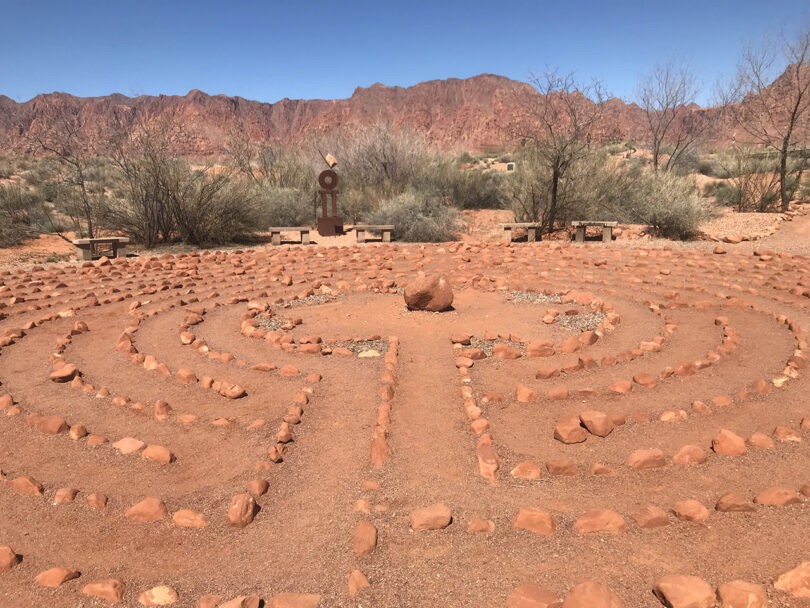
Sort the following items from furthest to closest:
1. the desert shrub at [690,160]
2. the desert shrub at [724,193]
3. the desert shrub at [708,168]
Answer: the desert shrub at [708,168] < the desert shrub at [690,160] < the desert shrub at [724,193]

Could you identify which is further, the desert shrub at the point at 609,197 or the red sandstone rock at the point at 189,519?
the desert shrub at the point at 609,197

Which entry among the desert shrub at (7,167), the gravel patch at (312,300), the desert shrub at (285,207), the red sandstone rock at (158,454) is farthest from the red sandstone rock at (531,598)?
the desert shrub at (7,167)

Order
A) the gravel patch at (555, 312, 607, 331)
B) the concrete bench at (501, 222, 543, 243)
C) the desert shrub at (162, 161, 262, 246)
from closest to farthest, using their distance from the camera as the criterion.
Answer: the gravel patch at (555, 312, 607, 331) < the desert shrub at (162, 161, 262, 246) < the concrete bench at (501, 222, 543, 243)

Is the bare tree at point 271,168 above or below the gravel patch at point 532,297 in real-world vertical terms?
above

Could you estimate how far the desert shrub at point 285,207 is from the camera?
53.5 feet

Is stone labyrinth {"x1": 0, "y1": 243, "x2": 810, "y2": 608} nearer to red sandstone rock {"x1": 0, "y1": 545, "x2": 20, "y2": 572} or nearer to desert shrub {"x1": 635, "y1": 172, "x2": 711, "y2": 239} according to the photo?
red sandstone rock {"x1": 0, "y1": 545, "x2": 20, "y2": 572}

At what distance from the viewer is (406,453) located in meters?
3.44

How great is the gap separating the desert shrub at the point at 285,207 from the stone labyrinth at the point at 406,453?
9765mm

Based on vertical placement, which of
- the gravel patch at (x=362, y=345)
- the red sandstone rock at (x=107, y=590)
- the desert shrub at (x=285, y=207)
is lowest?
the red sandstone rock at (x=107, y=590)

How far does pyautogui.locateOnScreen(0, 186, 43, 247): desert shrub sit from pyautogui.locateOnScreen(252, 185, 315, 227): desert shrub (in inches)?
222

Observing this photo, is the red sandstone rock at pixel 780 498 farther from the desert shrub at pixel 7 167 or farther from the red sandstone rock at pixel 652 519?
the desert shrub at pixel 7 167

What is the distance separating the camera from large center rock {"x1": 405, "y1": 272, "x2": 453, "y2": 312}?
6.23 metres

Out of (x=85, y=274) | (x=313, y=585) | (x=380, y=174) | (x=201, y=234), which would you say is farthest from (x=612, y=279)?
(x=380, y=174)

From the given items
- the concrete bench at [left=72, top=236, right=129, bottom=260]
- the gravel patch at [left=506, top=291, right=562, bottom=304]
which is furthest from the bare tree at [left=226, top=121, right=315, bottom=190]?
the gravel patch at [left=506, top=291, right=562, bottom=304]
